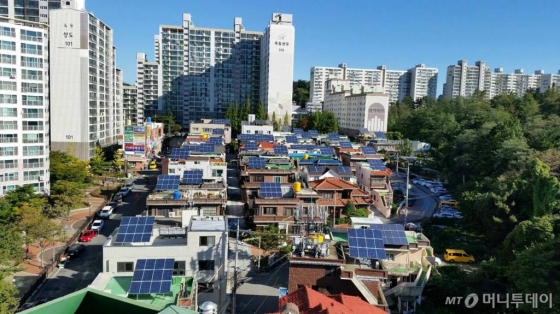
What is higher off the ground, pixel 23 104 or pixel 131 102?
pixel 131 102


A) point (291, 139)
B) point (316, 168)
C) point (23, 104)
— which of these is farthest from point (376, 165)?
point (23, 104)

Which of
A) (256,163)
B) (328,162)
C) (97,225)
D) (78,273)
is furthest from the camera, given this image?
(328,162)

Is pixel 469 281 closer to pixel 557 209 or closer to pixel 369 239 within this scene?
pixel 369 239

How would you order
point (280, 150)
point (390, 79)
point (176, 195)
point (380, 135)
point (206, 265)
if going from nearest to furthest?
point (206, 265) < point (176, 195) < point (280, 150) < point (380, 135) < point (390, 79)

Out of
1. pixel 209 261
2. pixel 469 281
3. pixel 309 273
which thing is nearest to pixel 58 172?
pixel 209 261

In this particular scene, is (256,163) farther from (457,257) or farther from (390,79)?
(390,79)

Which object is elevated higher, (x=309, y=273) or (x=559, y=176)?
(x=559, y=176)

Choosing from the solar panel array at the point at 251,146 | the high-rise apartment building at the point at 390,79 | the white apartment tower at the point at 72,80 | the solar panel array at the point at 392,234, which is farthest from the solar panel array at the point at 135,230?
the high-rise apartment building at the point at 390,79

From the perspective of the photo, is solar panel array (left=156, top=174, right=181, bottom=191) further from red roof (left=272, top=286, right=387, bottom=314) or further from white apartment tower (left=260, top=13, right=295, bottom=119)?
white apartment tower (left=260, top=13, right=295, bottom=119)
